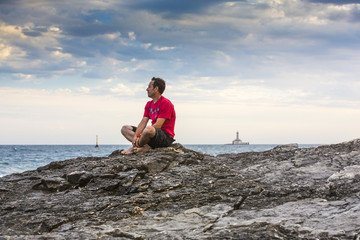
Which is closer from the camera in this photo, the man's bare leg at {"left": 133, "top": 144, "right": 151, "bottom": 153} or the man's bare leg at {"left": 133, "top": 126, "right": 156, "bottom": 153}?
the man's bare leg at {"left": 133, "top": 126, "right": 156, "bottom": 153}

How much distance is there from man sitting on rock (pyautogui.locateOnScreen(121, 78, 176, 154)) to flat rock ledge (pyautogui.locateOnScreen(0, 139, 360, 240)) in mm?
342

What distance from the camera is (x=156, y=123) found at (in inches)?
317

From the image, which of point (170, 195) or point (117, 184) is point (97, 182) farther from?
point (170, 195)

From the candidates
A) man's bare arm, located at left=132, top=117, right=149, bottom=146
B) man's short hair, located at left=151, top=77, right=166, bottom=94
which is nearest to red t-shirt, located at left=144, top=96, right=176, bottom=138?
man's bare arm, located at left=132, top=117, right=149, bottom=146

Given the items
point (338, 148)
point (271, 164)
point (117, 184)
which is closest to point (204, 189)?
point (117, 184)

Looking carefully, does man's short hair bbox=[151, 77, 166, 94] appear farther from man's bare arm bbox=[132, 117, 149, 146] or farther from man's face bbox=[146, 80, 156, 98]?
man's bare arm bbox=[132, 117, 149, 146]

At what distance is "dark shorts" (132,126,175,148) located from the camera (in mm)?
7995

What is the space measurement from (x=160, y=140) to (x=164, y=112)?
61cm

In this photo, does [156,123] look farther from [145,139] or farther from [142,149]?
[142,149]

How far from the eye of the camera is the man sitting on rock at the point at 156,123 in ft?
26.3

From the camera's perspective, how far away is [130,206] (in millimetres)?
5559

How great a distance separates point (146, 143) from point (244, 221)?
12.6 feet

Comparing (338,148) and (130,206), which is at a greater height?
(338,148)

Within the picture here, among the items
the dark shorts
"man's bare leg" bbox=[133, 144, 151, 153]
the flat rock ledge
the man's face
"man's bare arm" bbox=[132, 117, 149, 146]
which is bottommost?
the flat rock ledge
